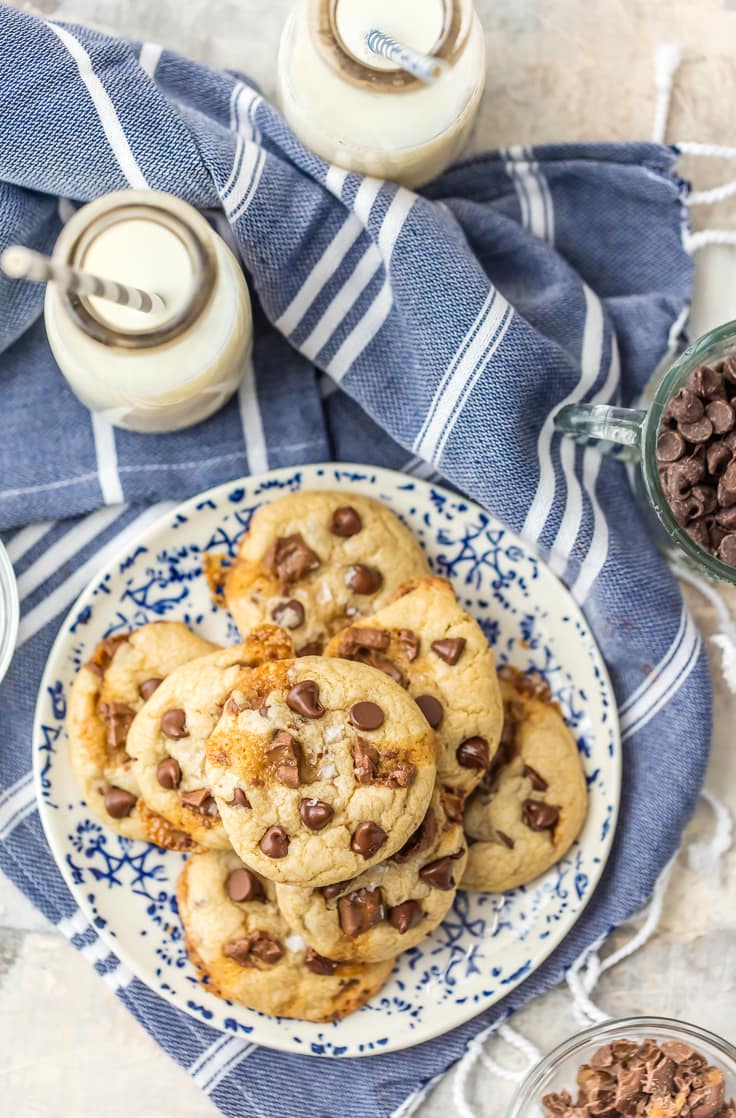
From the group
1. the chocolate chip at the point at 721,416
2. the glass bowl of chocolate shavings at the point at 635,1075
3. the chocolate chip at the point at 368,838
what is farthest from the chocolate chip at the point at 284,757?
the chocolate chip at the point at 721,416

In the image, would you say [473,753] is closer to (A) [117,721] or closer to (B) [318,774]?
(B) [318,774]

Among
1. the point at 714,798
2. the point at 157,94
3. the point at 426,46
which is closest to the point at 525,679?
the point at 714,798

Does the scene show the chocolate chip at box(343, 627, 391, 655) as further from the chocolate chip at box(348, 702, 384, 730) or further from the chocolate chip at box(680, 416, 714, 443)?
the chocolate chip at box(680, 416, 714, 443)

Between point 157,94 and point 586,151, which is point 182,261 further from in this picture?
point 586,151

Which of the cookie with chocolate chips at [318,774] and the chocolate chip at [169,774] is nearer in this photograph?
the cookie with chocolate chips at [318,774]

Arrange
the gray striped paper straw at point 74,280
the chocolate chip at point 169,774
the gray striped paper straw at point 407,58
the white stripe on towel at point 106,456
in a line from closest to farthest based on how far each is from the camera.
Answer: the gray striped paper straw at point 74,280 → the gray striped paper straw at point 407,58 → the chocolate chip at point 169,774 → the white stripe on towel at point 106,456

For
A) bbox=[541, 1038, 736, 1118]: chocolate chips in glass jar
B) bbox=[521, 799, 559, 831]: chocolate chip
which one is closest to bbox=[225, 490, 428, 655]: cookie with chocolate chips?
bbox=[521, 799, 559, 831]: chocolate chip

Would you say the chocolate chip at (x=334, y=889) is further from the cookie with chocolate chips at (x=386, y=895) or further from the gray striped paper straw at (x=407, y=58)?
the gray striped paper straw at (x=407, y=58)
